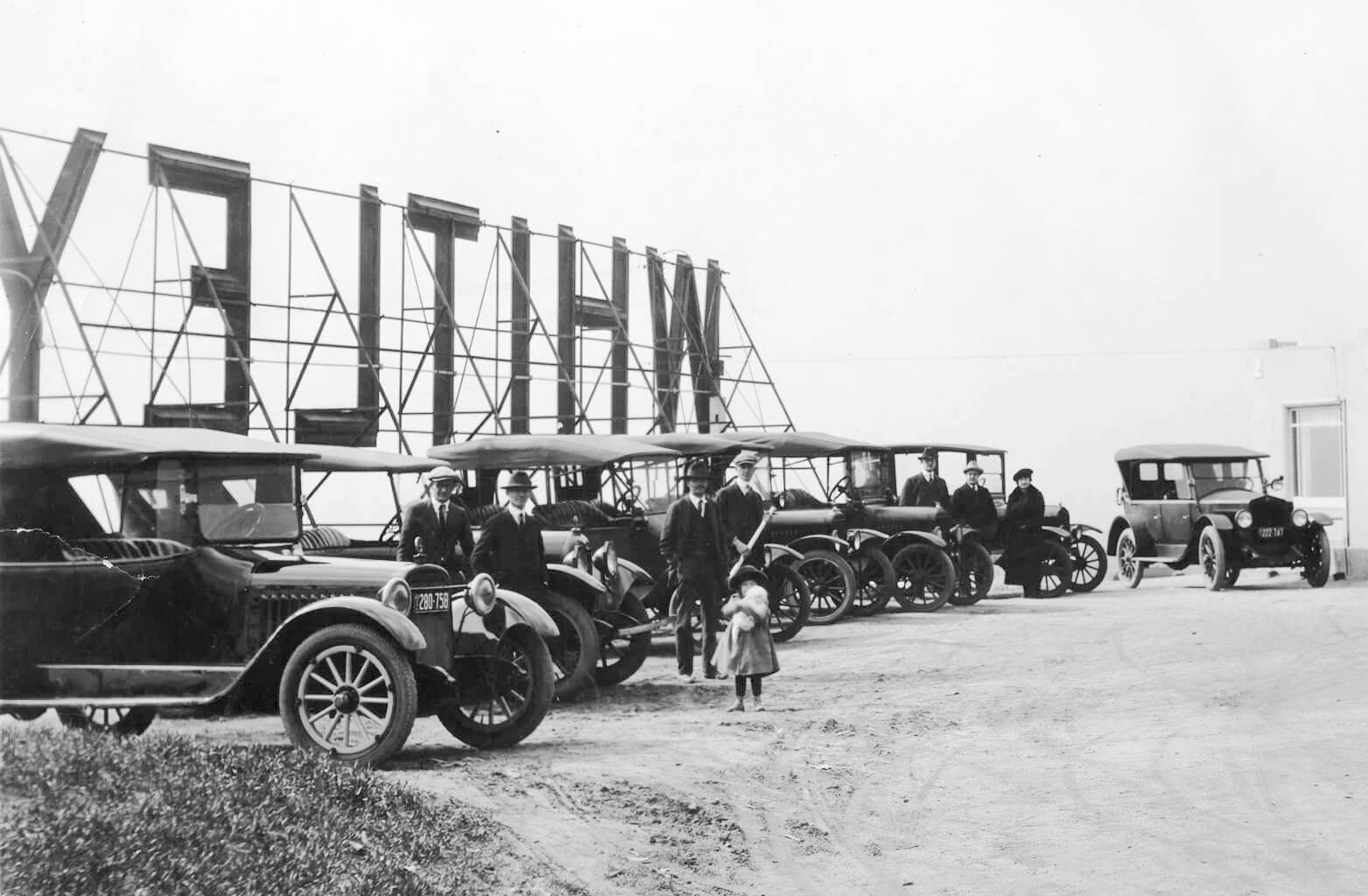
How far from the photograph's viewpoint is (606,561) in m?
11.2

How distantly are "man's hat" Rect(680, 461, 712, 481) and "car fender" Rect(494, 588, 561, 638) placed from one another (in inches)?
118

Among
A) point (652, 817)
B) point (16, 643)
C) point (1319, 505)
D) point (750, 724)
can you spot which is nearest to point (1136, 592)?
point (1319, 505)

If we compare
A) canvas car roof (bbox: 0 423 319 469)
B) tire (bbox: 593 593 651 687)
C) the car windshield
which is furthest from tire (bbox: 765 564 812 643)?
the car windshield

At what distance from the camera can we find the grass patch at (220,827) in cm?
504

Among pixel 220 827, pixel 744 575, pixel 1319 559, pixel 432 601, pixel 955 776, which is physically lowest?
pixel 955 776

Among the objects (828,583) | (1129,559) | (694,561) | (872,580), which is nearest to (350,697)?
(694,561)

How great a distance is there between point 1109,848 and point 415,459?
9806 millimetres

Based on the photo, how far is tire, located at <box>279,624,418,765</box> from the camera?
22.8 feet

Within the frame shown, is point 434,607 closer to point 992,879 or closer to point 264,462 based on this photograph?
point 264,462

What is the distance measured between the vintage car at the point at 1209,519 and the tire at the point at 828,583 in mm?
5604

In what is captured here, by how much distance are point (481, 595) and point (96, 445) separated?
2.02 m

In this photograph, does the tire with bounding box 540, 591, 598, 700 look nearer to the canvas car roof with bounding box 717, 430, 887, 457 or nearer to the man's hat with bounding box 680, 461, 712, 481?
the man's hat with bounding box 680, 461, 712, 481

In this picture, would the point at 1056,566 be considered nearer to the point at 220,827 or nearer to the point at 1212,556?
the point at 1212,556

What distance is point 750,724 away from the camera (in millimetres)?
8938
